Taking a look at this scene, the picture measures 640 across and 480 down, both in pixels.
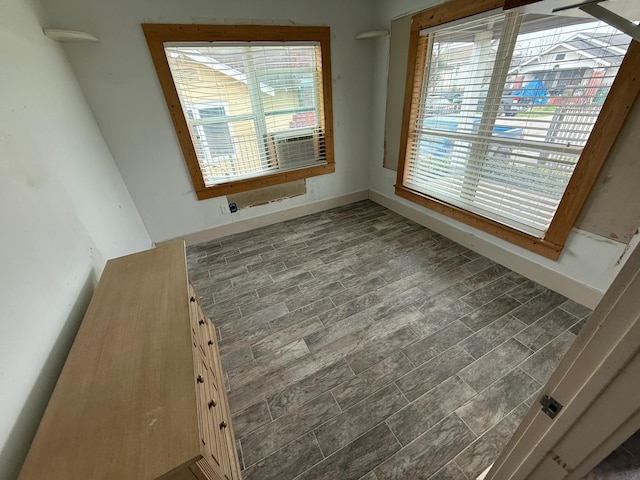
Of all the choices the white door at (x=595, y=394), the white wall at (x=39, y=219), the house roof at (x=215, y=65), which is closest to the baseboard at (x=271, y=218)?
the white wall at (x=39, y=219)

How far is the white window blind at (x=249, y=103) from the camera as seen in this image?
2477mm

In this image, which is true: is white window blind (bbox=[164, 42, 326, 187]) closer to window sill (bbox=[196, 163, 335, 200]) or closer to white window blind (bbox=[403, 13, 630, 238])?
window sill (bbox=[196, 163, 335, 200])

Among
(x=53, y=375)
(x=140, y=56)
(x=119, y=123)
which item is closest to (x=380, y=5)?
(x=140, y=56)

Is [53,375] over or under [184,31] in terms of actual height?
under

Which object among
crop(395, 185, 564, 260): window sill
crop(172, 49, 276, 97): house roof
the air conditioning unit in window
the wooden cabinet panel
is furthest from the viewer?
the air conditioning unit in window

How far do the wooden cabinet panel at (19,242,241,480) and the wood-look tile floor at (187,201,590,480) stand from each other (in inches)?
16.6

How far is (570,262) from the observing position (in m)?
1.96

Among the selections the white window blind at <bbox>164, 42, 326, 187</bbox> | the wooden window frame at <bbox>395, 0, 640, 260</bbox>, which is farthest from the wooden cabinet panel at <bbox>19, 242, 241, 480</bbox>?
the wooden window frame at <bbox>395, 0, 640, 260</bbox>

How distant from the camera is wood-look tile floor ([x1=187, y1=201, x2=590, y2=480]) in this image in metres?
1.26

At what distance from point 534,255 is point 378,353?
157 cm

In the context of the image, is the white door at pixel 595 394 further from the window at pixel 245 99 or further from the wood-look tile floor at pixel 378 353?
the window at pixel 245 99

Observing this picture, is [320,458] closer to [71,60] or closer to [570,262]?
[570,262]

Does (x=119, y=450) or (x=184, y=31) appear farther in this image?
(x=184, y=31)

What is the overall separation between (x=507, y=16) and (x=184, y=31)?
252cm
